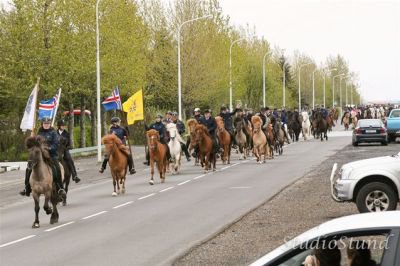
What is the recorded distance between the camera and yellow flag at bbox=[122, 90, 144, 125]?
40219 millimetres

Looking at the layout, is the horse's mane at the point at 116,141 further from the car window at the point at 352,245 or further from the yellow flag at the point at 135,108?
the car window at the point at 352,245

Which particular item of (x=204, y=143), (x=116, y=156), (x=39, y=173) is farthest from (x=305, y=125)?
(x=39, y=173)

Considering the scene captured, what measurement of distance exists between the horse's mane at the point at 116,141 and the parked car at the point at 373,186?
8924 mm

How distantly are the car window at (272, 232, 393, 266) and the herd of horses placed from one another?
41.2 ft

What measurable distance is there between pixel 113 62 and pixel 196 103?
80.3ft

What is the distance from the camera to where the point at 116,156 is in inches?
966

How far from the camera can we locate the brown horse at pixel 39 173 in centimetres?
1794

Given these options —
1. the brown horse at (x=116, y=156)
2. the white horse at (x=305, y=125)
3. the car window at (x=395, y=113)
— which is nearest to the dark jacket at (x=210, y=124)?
the brown horse at (x=116, y=156)

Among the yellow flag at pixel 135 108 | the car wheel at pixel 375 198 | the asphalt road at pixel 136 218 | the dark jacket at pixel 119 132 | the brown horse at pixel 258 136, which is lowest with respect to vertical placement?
the asphalt road at pixel 136 218

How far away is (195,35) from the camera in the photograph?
75.2 metres

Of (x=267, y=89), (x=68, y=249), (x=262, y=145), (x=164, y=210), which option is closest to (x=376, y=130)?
(x=262, y=145)

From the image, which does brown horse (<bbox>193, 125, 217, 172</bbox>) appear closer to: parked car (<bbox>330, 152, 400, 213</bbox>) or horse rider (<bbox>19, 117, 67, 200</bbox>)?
horse rider (<bbox>19, 117, 67, 200</bbox>)

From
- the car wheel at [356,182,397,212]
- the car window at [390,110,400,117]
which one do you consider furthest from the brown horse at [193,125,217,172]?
the car window at [390,110,400,117]

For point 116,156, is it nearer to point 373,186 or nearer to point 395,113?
point 373,186
